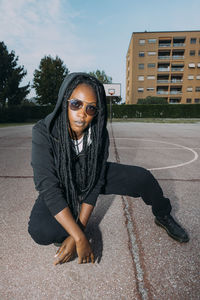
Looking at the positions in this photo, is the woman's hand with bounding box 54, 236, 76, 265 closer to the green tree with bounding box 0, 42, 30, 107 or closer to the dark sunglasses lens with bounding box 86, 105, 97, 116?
the dark sunglasses lens with bounding box 86, 105, 97, 116

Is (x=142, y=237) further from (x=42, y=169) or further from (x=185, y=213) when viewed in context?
(x=42, y=169)

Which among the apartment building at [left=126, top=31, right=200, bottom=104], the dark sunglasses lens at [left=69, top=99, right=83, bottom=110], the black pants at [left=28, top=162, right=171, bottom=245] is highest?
the apartment building at [left=126, top=31, right=200, bottom=104]

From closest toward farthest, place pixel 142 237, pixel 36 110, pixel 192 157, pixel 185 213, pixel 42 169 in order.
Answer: pixel 42 169 → pixel 142 237 → pixel 185 213 → pixel 192 157 → pixel 36 110

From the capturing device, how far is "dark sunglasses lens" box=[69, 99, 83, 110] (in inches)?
58.4

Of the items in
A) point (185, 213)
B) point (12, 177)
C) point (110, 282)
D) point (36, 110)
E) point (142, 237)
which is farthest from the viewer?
point (36, 110)

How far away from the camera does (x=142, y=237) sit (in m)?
1.79

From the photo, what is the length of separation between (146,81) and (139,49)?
831cm

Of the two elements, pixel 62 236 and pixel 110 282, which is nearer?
pixel 110 282

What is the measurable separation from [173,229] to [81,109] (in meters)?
1.39

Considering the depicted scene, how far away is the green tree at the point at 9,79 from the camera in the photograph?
85.3ft

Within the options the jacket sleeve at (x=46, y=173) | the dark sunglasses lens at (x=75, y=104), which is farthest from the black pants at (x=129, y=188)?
the dark sunglasses lens at (x=75, y=104)

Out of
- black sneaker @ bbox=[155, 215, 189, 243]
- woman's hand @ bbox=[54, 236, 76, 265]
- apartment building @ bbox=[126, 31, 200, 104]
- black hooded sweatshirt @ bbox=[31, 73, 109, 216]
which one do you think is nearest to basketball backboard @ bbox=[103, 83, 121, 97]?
apartment building @ bbox=[126, 31, 200, 104]

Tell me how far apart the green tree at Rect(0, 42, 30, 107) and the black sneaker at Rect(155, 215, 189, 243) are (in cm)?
2890

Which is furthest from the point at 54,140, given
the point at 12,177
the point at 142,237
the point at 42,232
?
the point at 12,177
